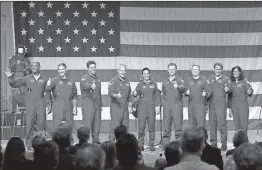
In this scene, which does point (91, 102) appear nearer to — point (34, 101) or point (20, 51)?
point (34, 101)

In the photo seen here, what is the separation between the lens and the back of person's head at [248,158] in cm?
314

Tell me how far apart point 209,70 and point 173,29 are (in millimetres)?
1419

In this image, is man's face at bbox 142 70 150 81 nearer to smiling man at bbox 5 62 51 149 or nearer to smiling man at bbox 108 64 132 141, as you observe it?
smiling man at bbox 108 64 132 141

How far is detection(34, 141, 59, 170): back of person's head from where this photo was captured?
375 cm

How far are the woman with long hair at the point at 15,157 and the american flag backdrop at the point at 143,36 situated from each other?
8265mm

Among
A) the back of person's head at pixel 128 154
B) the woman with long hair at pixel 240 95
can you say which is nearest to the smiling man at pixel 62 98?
the woman with long hair at pixel 240 95

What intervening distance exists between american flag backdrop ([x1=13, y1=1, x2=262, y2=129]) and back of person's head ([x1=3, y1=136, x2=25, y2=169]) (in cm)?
826

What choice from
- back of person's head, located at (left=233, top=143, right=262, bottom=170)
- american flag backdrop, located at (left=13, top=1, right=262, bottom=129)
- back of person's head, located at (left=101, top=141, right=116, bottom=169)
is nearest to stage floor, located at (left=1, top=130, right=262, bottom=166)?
american flag backdrop, located at (left=13, top=1, right=262, bottom=129)

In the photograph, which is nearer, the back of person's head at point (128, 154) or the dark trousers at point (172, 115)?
the back of person's head at point (128, 154)

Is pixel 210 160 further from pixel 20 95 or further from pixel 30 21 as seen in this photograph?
pixel 30 21

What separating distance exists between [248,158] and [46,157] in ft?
5.01

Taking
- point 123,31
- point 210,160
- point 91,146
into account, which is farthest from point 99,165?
point 123,31

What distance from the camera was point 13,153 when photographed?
430 centimetres

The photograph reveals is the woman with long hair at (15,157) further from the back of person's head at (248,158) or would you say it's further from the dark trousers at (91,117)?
the dark trousers at (91,117)
